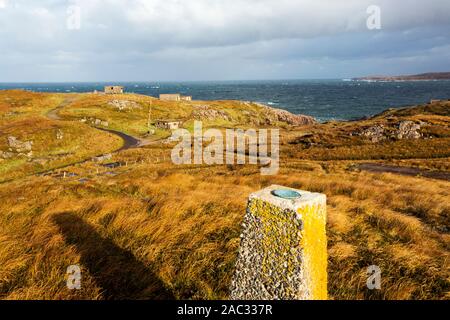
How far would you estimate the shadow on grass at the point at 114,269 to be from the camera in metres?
4.84

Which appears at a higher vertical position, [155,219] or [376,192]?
[155,219]

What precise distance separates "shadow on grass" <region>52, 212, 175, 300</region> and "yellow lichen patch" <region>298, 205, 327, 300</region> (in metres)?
2.84

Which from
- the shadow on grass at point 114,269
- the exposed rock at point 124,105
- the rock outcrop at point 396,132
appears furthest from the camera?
the exposed rock at point 124,105

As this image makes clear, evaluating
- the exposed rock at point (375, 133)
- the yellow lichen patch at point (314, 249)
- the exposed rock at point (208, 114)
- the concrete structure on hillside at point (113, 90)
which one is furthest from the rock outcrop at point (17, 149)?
the concrete structure on hillside at point (113, 90)

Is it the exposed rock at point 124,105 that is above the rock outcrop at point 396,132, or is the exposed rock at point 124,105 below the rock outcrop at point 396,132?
above

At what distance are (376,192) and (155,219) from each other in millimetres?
11791

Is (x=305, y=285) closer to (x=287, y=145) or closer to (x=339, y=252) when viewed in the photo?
(x=339, y=252)

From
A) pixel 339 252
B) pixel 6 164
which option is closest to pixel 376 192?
pixel 339 252

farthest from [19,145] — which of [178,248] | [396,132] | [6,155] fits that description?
Result: [396,132]

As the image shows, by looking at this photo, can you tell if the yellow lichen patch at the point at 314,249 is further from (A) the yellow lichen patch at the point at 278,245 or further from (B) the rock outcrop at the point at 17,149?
(B) the rock outcrop at the point at 17,149

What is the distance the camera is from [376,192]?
574 inches

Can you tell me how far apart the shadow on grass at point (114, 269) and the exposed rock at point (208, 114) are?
287 ft
